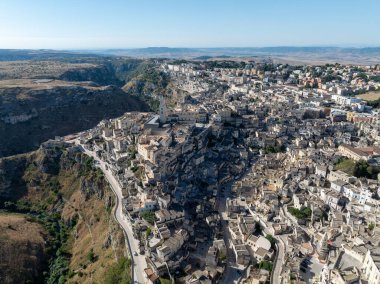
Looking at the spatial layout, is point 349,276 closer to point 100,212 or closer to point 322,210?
point 322,210

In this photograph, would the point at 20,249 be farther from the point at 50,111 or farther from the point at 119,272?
the point at 50,111

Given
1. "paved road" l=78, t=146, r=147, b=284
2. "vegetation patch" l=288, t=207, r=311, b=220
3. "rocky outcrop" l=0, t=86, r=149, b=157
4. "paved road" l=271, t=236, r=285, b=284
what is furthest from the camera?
"rocky outcrop" l=0, t=86, r=149, b=157

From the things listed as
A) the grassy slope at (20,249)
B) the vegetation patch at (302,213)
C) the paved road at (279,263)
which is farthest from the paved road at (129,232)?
the vegetation patch at (302,213)

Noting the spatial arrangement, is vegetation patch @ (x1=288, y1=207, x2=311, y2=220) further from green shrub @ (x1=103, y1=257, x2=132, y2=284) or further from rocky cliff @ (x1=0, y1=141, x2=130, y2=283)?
rocky cliff @ (x1=0, y1=141, x2=130, y2=283)

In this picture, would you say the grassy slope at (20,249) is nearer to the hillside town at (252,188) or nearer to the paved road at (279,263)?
the hillside town at (252,188)

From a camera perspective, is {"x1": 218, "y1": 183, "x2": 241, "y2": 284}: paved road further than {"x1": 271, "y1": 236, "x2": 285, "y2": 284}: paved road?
Yes

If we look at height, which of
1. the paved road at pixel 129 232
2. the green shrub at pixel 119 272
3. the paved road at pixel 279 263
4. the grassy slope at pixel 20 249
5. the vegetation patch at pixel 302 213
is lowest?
the grassy slope at pixel 20 249

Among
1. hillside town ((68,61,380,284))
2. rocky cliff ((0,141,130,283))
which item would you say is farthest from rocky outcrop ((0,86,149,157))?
hillside town ((68,61,380,284))
